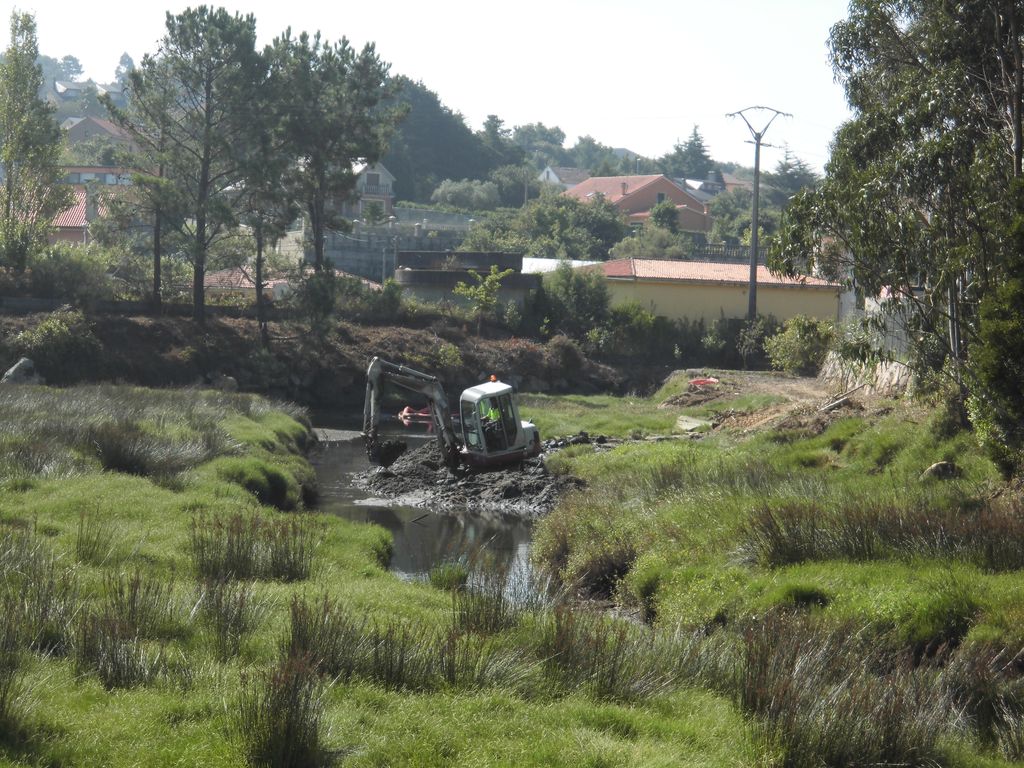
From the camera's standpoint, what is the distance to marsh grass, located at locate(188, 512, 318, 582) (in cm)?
1397

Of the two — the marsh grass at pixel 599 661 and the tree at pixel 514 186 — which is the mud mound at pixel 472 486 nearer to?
the marsh grass at pixel 599 661

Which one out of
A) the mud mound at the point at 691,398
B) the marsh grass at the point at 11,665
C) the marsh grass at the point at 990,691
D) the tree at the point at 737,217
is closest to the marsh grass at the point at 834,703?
the marsh grass at the point at 990,691

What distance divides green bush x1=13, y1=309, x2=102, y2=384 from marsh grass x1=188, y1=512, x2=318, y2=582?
31.3 metres

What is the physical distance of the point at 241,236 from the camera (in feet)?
173

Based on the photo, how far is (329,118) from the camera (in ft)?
177

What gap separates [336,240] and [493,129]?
66.6 metres

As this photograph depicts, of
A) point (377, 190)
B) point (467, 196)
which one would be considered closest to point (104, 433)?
point (377, 190)

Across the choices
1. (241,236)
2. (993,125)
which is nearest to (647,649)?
(993,125)

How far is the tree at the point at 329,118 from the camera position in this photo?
53094mm

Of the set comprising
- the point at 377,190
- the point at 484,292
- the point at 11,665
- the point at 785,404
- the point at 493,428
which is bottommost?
the point at 493,428

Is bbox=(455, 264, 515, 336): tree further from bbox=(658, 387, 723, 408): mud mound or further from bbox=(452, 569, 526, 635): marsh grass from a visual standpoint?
bbox=(452, 569, 526, 635): marsh grass

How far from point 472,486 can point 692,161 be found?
141 meters

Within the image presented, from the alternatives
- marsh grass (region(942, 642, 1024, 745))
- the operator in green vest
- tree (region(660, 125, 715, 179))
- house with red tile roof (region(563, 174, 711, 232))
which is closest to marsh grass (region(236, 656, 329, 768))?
marsh grass (region(942, 642, 1024, 745))

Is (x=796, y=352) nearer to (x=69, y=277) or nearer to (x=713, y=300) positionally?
(x=713, y=300)
